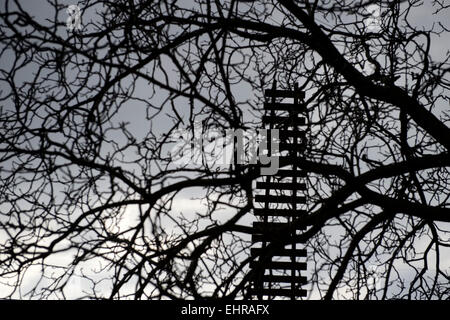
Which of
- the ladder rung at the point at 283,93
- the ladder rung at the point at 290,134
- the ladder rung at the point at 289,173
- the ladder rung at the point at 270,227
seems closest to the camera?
the ladder rung at the point at 270,227

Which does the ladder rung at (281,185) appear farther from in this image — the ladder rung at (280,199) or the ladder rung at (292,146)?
the ladder rung at (292,146)

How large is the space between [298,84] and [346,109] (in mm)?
1134

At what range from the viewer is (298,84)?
5.04 meters

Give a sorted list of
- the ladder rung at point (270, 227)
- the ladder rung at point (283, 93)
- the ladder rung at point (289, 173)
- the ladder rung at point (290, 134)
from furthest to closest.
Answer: the ladder rung at point (283, 93) → the ladder rung at point (289, 173) → the ladder rung at point (290, 134) → the ladder rung at point (270, 227)

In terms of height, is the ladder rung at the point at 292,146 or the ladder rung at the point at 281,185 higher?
the ladder rung at the point at 292,146

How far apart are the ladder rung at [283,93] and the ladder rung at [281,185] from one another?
767 millimetres

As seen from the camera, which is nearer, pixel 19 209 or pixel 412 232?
pixel 19 209

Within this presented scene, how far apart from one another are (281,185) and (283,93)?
34.5 inches

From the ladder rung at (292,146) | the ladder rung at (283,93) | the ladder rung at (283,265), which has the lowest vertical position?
the ladder rung at (283,265)

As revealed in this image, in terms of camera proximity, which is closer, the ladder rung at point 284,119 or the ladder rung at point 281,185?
the ladder rung at point 284,119

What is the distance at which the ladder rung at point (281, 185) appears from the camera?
4615 millimetres
